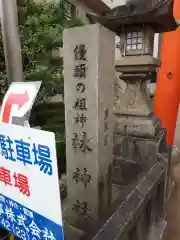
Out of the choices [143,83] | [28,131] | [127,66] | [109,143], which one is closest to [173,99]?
[143,83]

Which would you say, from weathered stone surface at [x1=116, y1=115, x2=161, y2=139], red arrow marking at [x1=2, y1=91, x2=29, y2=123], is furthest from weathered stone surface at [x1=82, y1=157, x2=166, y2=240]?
red arrow marking at [x1=2, y1=91, x2=29, y2=123]

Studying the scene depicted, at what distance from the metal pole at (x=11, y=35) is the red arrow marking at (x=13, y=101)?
1.04m

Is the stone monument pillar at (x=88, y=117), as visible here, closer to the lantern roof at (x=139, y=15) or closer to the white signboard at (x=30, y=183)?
the white signboard at (x=30, y=183)

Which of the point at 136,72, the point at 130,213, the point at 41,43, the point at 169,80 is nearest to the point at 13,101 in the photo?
the point at 130,213

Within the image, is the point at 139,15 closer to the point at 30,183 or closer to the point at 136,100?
the point at 136,100

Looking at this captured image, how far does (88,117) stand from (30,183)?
1.51 feet

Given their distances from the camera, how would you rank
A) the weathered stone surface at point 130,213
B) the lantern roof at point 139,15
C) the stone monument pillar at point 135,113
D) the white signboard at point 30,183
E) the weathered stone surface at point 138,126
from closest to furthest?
the white signboard at point 30,183, the weathered stone surface at point 130,213, the lantern roof at point 139,15, the stone monument pillar at point 135,113, the weathered stone surface at point 138,126

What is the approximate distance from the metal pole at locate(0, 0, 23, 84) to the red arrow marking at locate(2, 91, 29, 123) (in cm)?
104

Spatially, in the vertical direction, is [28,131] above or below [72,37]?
below

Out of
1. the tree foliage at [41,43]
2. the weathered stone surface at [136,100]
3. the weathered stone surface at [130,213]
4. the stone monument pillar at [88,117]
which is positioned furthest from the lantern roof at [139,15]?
the weathered stone surface at [130,213]

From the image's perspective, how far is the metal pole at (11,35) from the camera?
153cm

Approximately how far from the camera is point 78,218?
1086 mm

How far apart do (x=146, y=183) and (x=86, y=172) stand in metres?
0.47

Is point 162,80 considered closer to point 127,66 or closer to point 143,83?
point 143,83
